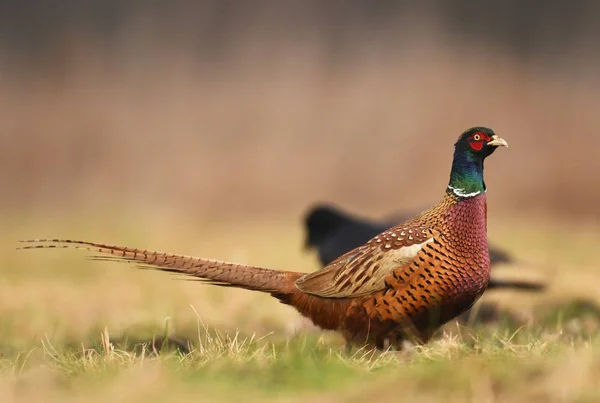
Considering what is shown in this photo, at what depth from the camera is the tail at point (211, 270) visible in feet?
13.1

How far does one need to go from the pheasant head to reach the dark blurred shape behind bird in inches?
61.0

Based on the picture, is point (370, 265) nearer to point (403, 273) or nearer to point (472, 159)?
point (403, 273)

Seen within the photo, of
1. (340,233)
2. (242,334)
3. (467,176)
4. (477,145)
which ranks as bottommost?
(242,334)

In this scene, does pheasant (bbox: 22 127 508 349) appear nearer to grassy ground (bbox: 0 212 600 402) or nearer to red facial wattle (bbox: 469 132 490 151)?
red facial wattle (bbox: 469 132 490 151)

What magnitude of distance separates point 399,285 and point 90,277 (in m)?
4.59

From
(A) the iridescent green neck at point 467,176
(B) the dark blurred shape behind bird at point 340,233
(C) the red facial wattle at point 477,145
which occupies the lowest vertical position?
(B) the dark blurred shape behind bird at point 340,233

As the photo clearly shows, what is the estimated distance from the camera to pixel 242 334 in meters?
5.03

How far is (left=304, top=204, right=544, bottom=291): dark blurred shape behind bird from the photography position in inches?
229

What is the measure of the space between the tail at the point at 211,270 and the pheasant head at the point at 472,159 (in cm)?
88

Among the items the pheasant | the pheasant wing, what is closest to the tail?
the pheasant

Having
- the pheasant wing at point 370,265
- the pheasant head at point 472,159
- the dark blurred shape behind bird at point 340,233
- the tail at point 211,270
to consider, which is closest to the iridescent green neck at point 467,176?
the pheasant head at point 472,159

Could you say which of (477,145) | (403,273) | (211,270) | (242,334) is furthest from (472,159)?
(242,334)

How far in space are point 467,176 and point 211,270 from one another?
1.23 m

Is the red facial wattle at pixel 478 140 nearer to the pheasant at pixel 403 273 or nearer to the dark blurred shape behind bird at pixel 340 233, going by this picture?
the pheasant at pixel 403 273
